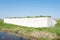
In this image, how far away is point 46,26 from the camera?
60.8 metres

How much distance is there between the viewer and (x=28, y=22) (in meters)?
65.4

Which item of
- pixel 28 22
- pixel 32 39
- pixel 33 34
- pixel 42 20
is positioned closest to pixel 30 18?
pixel 28 22

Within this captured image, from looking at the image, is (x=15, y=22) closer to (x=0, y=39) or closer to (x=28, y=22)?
(x=28, y=22)

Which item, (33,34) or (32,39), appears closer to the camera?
(32,39)

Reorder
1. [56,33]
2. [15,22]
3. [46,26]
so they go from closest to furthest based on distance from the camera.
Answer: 1. [56,33]
2. [46,26]
3. [15,22]

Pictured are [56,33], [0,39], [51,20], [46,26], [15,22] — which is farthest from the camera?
[15,22]

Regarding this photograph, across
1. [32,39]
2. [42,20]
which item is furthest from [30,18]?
[32,39]

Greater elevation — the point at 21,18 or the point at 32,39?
the point at 21,18

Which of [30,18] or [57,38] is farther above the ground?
[30,18]

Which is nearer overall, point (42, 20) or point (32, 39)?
point (32, 39)

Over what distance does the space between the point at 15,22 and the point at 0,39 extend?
2826cm

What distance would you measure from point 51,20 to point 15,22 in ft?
54.2

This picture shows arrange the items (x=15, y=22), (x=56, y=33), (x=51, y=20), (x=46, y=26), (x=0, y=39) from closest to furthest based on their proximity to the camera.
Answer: (x=0, y=39) → (x=56, y=33) → (x=46, y=26) → (x=51, y=20) → (x=15, y=22)

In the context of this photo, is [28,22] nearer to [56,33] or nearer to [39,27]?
[39,27]
